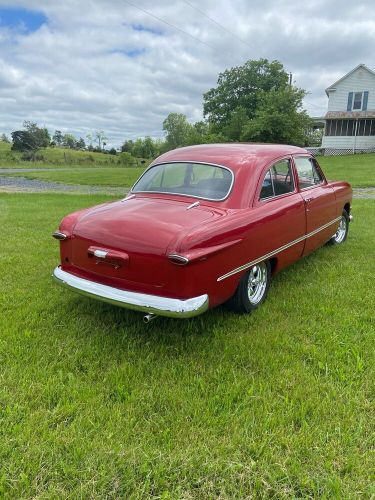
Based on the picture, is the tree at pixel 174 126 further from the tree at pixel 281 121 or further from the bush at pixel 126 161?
the tree at pixel 281 121

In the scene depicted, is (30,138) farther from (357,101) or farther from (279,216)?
(279,216)

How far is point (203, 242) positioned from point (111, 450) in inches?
60.8

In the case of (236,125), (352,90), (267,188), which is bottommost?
(267,188)

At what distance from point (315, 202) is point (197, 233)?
2.48 metres

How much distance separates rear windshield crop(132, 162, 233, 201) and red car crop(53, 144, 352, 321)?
0.04 ft

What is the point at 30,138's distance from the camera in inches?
2569

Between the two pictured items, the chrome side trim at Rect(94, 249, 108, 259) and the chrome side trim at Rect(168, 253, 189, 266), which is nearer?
the chrome side trim at Rect(168, 253, 189, 266)

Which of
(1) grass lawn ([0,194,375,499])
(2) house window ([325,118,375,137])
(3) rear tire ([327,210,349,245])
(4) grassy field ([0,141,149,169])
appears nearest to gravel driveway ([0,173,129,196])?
(3) rear tire ([327,210,349,245])

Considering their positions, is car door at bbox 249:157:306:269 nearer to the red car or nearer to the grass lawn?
the red car

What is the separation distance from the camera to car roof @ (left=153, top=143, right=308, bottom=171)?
13.5 ft

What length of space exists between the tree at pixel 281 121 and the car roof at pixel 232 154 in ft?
95.2

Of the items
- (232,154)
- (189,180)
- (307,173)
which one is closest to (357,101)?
(307,173)

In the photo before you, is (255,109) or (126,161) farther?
(126,161)

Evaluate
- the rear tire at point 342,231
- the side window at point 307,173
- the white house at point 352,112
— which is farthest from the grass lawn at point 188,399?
the white house at point 352,112
